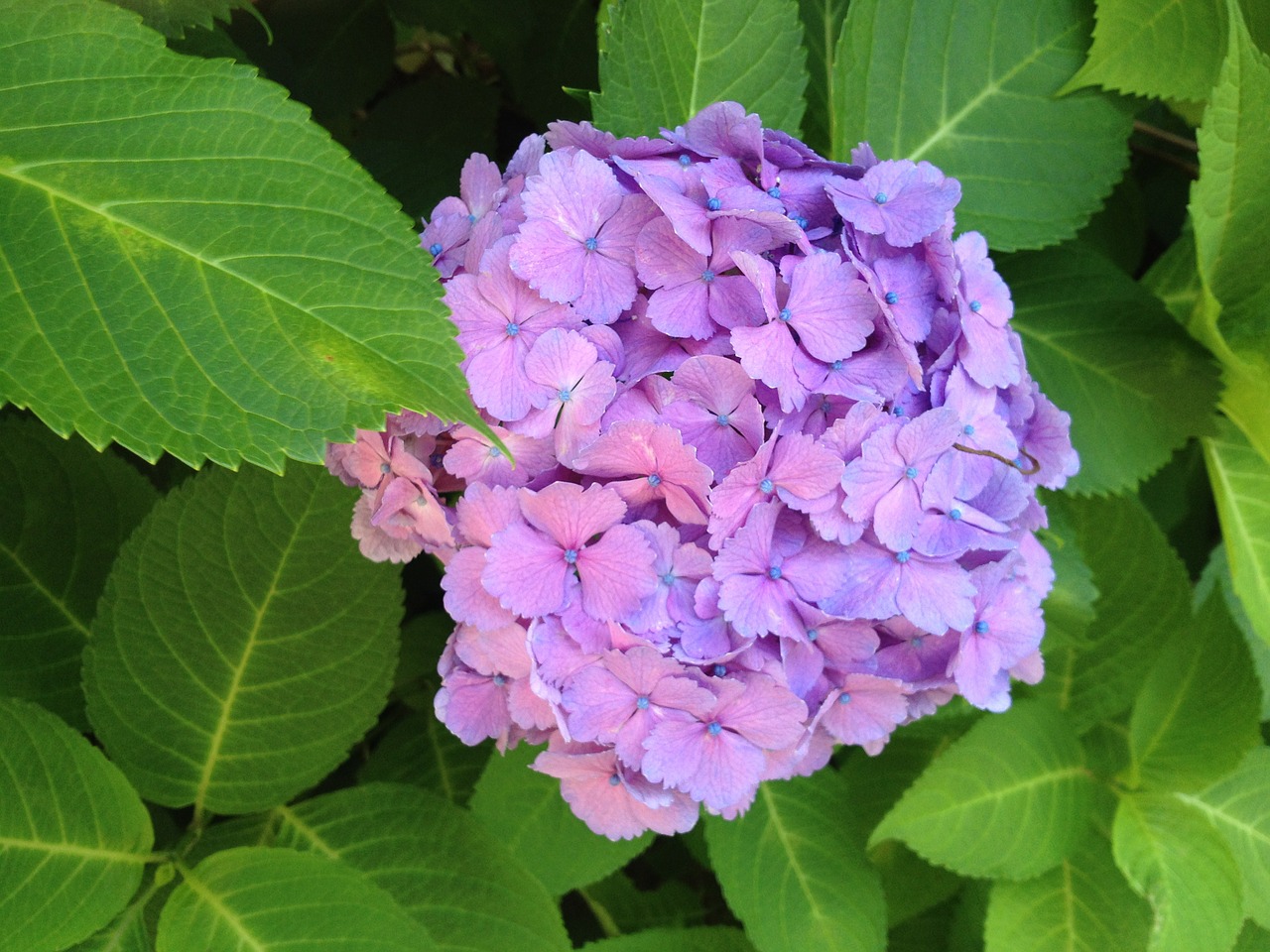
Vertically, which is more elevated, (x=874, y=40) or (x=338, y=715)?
(x=874, y=40)

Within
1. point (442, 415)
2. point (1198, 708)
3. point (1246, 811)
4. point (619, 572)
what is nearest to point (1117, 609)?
point (1198, 708)

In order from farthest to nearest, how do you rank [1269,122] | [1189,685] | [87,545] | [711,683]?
[1189,685]
[87,545]
[1269,122]
[711,683]

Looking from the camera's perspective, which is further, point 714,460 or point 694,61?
point 694,61

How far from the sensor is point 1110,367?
106cm

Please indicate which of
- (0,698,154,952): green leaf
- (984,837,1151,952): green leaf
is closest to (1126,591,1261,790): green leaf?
(984,837,1151,952): green leaf

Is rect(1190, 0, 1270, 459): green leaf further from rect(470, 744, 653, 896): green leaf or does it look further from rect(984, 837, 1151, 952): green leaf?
rect(470, 744, 653, 896): green leaf

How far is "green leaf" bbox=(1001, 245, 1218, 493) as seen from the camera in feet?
3.44

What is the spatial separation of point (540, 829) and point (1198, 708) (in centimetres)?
72

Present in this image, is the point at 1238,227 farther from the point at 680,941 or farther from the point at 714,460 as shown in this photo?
the point at 680,941

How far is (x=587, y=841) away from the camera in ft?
3.52

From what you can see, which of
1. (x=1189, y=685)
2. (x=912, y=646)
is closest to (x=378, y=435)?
(x=912, y=646)

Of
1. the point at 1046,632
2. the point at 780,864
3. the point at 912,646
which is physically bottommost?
the point at 780,864

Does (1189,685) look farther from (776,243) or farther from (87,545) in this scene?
(87,545)

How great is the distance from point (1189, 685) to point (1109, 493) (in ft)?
0.74
